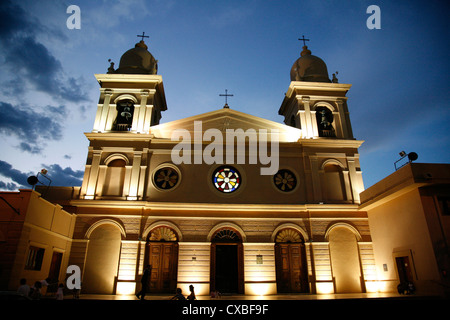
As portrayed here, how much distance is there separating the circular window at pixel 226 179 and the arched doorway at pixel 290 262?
3729 mm

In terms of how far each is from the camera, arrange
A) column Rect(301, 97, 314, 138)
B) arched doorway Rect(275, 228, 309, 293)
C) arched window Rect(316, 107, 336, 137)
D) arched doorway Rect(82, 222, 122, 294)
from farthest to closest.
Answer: arched window Rect(316, 107, 336, 137), column Rect(301, 97, 314, 138), arched doorway Rect(275, 228, 309, 293), arched doorway Rect(82, 222, 122, 294)

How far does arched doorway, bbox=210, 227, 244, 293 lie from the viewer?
15.4m

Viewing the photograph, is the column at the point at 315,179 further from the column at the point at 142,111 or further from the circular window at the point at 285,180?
the column at the point at 142,111

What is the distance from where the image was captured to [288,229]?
1655 centimetres

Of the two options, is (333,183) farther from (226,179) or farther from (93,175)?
(93,175)

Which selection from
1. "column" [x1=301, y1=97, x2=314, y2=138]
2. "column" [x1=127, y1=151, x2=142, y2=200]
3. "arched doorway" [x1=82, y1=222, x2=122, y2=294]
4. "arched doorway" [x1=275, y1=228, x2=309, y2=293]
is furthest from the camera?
"column" [x1=301, y1=97, x2=314, y2=138]

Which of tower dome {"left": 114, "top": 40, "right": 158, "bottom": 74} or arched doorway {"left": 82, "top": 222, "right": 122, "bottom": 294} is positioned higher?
tower dome {"left": 114, "top": 40, "right": 158, "bottom": 74}

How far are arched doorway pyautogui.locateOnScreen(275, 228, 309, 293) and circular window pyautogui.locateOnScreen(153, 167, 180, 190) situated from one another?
21.9ft

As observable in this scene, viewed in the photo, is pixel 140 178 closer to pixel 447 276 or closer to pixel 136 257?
pixel 136 257

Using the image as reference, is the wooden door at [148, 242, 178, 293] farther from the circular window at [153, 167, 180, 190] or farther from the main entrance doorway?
the main entrance doorway

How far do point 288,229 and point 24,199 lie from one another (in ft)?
41.8

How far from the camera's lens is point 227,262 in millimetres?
15812

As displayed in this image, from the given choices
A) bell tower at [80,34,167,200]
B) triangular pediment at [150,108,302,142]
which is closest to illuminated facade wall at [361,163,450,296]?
triangular pediment at [150,108,302,142]
